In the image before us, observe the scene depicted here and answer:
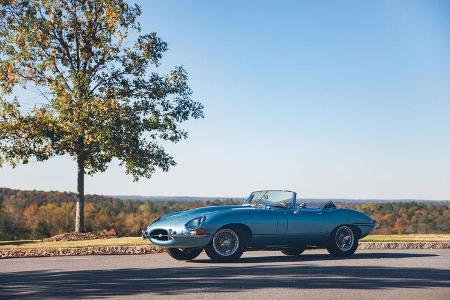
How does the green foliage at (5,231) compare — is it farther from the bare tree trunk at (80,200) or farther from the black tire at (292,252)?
the black tire at (292,252)

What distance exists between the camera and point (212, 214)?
1273 centimetres

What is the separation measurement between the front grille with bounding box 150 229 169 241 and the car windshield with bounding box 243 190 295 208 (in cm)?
204

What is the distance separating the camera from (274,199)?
543 inches

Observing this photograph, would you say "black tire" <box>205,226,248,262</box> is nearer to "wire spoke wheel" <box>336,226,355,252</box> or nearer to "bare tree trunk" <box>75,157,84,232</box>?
"wire spoke wheel" <box>336,226,355,252</box>

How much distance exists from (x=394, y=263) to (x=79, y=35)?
641 inches

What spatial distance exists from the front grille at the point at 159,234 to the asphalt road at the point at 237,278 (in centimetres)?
47

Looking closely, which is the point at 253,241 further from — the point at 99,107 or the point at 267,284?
the point at 99,107

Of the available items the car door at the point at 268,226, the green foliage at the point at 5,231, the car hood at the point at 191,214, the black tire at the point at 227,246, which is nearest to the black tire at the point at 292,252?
the car door at the point at 268,226

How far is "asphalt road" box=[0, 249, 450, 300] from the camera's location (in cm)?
869

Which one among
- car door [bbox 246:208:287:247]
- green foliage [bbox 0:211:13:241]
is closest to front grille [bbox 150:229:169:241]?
car door [bbox 246:208:287:247]

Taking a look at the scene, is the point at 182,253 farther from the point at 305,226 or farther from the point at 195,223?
the point at 305,226

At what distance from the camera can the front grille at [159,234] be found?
41.9 ft

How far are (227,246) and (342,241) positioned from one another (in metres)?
2.69

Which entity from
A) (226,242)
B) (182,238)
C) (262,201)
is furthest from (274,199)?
(182,238)
